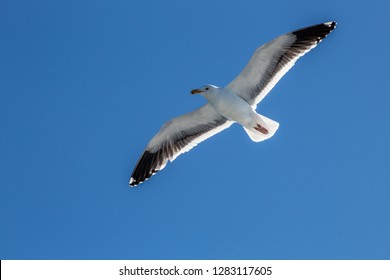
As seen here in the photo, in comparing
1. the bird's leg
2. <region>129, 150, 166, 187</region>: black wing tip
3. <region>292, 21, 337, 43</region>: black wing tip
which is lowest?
the bird's leg

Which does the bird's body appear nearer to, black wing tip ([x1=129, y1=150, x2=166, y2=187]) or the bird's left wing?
the bird's left wing

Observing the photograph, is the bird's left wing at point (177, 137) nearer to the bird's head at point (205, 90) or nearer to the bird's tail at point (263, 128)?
the bird's head at point (205, 90)

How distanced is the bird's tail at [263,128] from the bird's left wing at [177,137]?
1.95 feet

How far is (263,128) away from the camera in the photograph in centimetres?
696

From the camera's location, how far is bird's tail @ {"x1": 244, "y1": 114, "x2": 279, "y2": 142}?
6.93m

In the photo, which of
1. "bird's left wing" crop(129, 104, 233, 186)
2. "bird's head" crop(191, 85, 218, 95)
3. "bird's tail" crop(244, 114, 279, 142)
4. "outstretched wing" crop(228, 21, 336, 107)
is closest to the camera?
"bird's tail" crop(244, 114, 279, 142)

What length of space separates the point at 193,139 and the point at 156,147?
1.61 ft

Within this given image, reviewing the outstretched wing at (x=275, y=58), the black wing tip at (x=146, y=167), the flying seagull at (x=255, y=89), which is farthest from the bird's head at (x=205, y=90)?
the black wing tip at (x=146, y=167)

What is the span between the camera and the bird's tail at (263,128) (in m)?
6.93

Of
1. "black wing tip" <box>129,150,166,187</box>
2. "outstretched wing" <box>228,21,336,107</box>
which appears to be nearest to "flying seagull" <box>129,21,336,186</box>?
"outstretched wing" <box>228,21,336,107</box>

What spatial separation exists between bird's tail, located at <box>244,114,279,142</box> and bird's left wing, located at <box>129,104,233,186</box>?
1.95 ft
